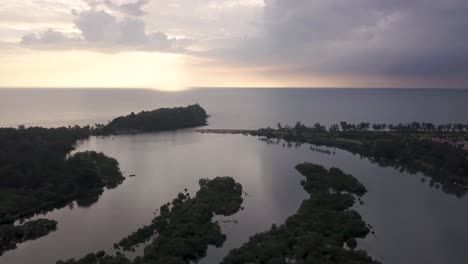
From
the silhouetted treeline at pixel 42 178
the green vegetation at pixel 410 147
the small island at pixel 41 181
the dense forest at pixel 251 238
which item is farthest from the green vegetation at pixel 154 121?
the dense forest at pixel 251 238

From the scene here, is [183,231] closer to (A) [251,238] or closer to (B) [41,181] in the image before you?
(A) [251,238]

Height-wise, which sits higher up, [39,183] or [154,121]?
[154,121]

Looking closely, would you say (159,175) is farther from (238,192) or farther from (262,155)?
(262,155)

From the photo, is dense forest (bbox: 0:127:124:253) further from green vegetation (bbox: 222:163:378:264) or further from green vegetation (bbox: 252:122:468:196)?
green vegetation (bbox: 252:122:468:196)

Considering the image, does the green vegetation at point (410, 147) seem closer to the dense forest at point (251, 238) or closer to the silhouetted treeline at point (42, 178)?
the dense forest at point (251, 238)

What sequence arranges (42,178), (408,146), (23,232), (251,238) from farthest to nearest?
(408,146) → (42,178) → (23,232) → (251,238)

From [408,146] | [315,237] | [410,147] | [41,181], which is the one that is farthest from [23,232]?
[408,146]
